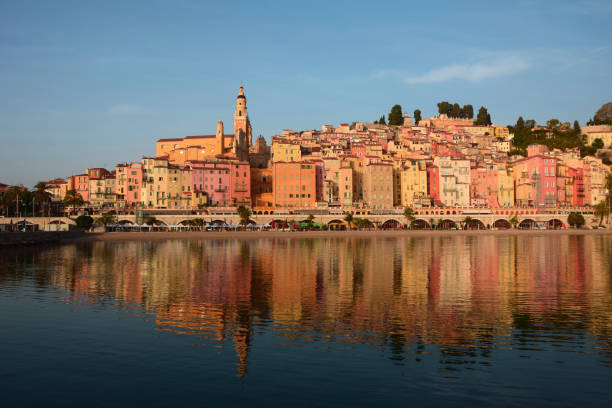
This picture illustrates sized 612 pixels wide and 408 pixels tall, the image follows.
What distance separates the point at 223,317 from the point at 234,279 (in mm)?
13107

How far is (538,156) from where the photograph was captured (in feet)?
431

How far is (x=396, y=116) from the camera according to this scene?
19762 cm

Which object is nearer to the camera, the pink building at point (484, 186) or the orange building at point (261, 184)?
the orange building at point (261, 184)

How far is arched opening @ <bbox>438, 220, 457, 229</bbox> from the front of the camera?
117 meters

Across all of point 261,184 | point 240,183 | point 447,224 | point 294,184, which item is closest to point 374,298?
point 294,184

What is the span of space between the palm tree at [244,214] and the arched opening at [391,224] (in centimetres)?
2834

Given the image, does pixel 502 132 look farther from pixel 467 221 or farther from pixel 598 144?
pixel 467 221

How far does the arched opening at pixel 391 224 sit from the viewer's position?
384 feet

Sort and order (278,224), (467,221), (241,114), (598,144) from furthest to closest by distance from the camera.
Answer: (598,144) → (241,114) → (467,221) → (278,224)

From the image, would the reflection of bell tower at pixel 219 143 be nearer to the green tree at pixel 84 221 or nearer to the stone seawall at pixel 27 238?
the green tree at pixel 84 221

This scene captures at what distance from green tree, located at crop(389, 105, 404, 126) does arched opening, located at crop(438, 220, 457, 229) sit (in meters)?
83.4

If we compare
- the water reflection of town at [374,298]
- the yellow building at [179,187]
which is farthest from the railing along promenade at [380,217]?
the water reflection of town at [374,298]

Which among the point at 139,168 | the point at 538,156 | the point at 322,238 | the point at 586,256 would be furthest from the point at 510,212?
the point at 139,168

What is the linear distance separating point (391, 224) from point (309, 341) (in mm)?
101791
